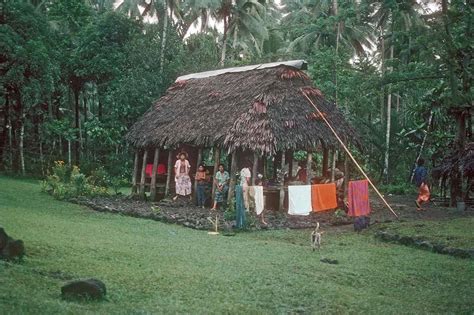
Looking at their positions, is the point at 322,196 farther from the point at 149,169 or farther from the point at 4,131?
the point at 4,131

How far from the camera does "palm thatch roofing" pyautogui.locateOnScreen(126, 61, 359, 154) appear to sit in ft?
50.8

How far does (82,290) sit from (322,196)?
955 cm

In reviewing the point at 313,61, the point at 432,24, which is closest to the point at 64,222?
the point at 432,24

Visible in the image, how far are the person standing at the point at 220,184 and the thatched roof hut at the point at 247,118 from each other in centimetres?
47

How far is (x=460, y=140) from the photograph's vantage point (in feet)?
56.4

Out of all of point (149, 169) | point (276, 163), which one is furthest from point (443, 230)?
point (149, 169)

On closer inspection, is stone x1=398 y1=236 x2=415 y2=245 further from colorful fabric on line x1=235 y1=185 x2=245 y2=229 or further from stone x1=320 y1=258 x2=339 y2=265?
colorful fabric on line x1=235 y1=185 x2=245 y2=229

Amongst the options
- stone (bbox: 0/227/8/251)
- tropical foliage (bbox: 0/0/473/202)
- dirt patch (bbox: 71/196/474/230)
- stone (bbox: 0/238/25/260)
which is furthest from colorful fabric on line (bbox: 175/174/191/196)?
stone (bbox: 0/227/8/251)

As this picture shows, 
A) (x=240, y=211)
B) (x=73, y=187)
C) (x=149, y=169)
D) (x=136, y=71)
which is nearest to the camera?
(x=240, y=211)

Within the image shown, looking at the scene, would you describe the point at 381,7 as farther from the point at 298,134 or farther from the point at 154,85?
the point at 298,134

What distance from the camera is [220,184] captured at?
16531mm

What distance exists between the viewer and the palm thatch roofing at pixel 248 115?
50.8 ft

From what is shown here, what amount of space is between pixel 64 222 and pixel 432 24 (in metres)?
12.3

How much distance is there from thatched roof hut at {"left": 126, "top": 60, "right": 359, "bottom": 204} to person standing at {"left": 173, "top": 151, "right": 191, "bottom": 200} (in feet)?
1.78
